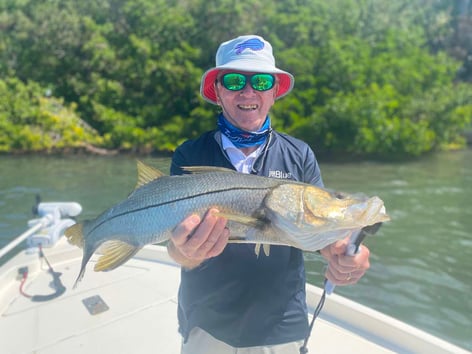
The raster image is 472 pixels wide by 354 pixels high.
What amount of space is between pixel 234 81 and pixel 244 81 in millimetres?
60

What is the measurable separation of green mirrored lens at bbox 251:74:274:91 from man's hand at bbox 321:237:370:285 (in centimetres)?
94

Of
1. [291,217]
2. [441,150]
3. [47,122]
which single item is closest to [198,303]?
[291,217]

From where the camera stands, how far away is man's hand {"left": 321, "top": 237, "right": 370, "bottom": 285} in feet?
6.66

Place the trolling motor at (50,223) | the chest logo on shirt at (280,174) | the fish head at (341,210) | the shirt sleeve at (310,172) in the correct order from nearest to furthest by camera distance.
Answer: the fish head at (341,210) → the chest logo on shirt at (280,174) → the shirt sleeve at (310,172) → the trolling motor at (50,223)

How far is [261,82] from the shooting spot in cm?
233

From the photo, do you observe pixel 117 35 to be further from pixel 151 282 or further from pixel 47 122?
pixel 151 282

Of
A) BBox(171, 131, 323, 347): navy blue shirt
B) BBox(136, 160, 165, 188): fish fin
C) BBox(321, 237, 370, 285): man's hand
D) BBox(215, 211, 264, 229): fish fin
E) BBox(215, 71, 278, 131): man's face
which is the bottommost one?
BBox(171, 131, 323, 347): navy blue shirt

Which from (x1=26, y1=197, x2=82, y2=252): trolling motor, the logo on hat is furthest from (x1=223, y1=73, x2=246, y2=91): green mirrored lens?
(x1=26, y1=197, x2=82, y2=252): trolling motor

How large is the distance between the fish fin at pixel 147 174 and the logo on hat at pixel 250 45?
82 cm

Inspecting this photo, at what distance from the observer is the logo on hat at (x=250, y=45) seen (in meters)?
2.36

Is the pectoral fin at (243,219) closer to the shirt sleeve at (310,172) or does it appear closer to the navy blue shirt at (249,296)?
the navy blue shirt at (249,296)

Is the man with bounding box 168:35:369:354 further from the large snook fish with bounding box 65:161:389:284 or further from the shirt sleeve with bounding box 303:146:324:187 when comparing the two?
the large snook fish with bounding box 65:161:389:284

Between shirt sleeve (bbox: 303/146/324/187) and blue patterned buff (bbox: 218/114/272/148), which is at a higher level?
blue patterned buff (bbox: 218/114/272/148)

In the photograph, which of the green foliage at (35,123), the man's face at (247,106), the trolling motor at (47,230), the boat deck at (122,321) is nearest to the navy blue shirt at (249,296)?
the man's face at (247,106)
